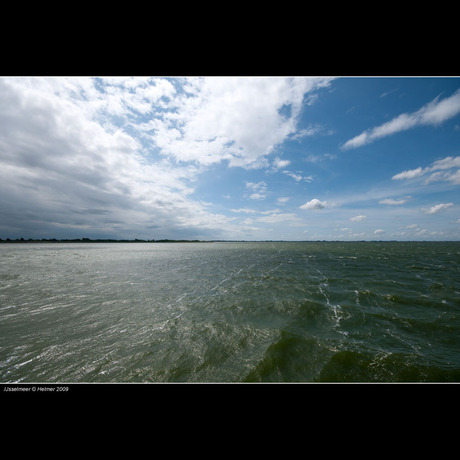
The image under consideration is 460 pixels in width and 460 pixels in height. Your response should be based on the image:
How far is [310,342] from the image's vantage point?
26.7 feet
